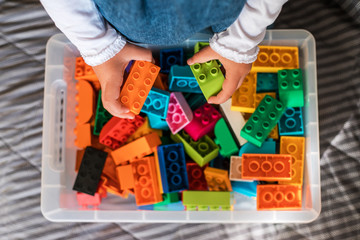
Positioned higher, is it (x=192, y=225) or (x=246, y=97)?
(x=246, y=97)

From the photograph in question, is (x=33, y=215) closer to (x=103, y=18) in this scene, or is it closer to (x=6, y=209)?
(x=6, y=209)

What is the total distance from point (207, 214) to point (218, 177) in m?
0.08

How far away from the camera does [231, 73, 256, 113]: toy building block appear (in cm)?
81

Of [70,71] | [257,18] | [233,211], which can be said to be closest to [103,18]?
[257,18]

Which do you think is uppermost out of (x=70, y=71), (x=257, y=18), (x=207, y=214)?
(x=257, y=18)

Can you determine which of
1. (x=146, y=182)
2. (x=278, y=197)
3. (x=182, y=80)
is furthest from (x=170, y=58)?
(x=278, y=197)

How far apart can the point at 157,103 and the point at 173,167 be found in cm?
14

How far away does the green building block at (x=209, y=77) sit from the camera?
0.68m

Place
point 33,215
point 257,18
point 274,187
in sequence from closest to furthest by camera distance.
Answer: point 257,18, point 274,187, point 33,215

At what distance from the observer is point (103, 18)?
551mm

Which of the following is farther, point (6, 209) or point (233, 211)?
point (6, 209)

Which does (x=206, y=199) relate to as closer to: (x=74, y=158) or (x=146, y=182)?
(x=146, y=182)

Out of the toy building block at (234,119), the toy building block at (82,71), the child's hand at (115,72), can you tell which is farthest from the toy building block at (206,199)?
the toy building block at (82,71)

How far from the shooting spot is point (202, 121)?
2.67 feet
